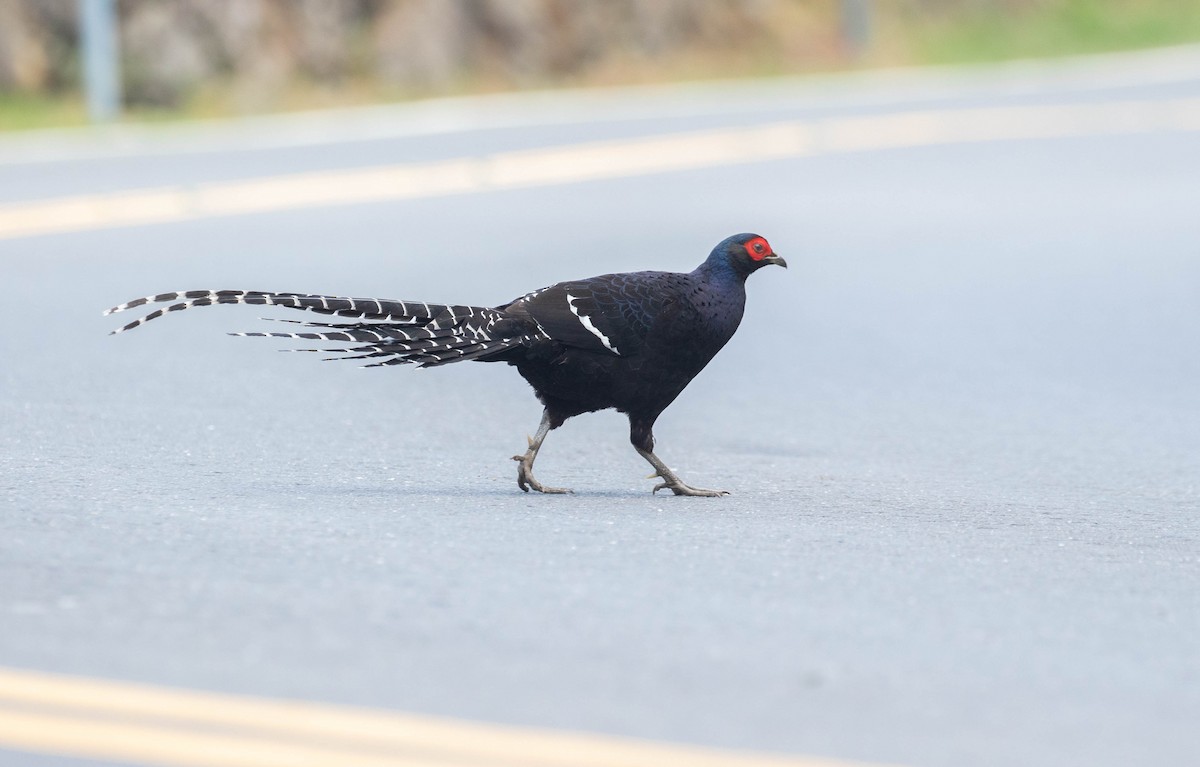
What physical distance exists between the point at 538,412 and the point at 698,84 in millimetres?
22499

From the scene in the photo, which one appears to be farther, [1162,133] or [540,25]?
[540,25]

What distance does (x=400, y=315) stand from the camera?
24.6 ft

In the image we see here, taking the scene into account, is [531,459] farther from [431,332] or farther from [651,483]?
[651,483]

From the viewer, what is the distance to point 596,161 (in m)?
22.5

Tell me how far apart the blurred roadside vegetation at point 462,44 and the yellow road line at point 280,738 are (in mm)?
20676

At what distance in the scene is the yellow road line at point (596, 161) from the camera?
17.8m

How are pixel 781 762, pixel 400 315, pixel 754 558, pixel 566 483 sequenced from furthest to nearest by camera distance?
pixel 566 483
pixel 400 315
pixel 754 558
pixel 781 762

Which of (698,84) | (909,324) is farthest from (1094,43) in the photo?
(909,324)

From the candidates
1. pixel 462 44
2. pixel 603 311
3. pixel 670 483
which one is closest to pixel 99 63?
pixel 462 44

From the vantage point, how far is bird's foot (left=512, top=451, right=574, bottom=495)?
781 centimetres

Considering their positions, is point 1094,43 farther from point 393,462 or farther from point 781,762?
point 781,762

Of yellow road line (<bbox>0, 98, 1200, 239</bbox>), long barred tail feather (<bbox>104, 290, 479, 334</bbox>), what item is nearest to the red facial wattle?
long barred tail feather (<bbox>104, 290, 479, 334</bbox>)

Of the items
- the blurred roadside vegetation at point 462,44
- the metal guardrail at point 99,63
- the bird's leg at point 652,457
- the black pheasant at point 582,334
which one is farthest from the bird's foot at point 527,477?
the blurred roadside vegetation at point 462,44

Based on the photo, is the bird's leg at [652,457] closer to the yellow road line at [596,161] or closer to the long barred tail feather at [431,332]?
the long barred tail feather at [431,332]
